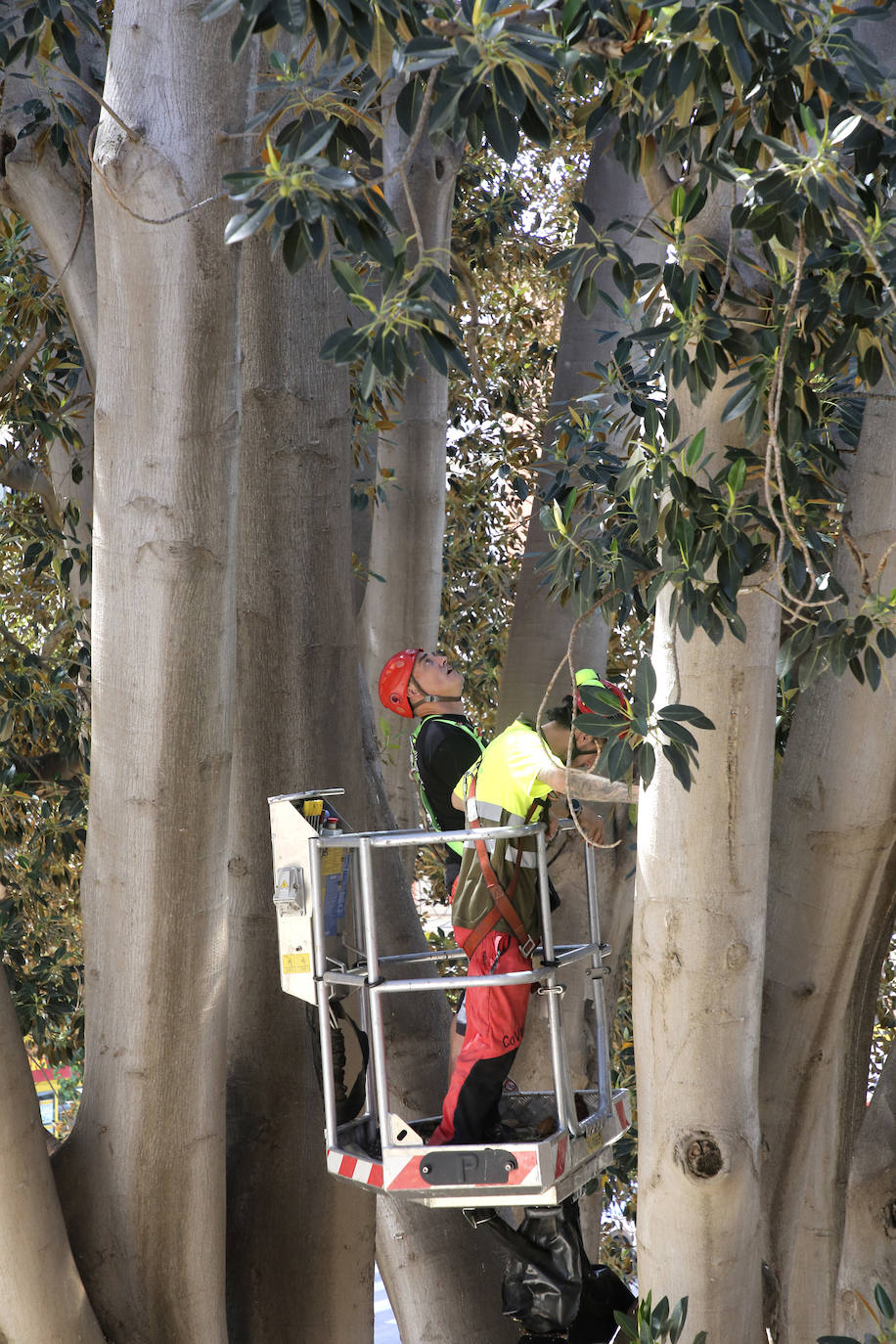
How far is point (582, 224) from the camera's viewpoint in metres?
2.81

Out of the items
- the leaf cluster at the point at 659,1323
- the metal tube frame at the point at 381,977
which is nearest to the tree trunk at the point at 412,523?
the metal tube frame at the point at 381,977

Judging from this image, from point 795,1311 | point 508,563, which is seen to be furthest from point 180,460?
point 508,563

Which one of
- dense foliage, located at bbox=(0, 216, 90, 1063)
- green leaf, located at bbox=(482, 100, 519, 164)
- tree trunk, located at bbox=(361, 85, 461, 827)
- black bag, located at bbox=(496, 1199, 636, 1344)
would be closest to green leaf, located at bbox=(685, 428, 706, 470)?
green leaf, located at bbox=(482, 100, 519, 164)

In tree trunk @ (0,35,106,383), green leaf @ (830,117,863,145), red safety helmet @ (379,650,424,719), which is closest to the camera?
green leaf @ (830,117,863,145)

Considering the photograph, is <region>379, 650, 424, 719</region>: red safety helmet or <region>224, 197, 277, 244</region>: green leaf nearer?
<region>224, 197, 277, 244</region>: green leaf

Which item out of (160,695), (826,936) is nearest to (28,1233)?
(160,695)

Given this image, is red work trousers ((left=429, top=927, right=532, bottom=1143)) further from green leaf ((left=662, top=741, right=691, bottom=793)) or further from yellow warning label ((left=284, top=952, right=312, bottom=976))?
green leaf ((left=662, top=741, right=691, bottom=793))

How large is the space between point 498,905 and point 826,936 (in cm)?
90

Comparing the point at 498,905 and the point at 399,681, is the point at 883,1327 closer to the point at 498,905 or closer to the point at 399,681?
the point at 498,905

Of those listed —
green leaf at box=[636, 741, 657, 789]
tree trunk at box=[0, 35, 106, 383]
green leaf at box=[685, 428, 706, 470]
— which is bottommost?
green leaf at box=[636, 741, 657, 789]

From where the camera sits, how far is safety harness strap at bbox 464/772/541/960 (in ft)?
11.5

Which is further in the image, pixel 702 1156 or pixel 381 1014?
pixel 381 1014

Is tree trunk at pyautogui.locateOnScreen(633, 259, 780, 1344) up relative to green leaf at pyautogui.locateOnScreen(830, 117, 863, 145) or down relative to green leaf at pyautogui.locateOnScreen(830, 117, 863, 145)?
down

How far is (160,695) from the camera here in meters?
3.36
